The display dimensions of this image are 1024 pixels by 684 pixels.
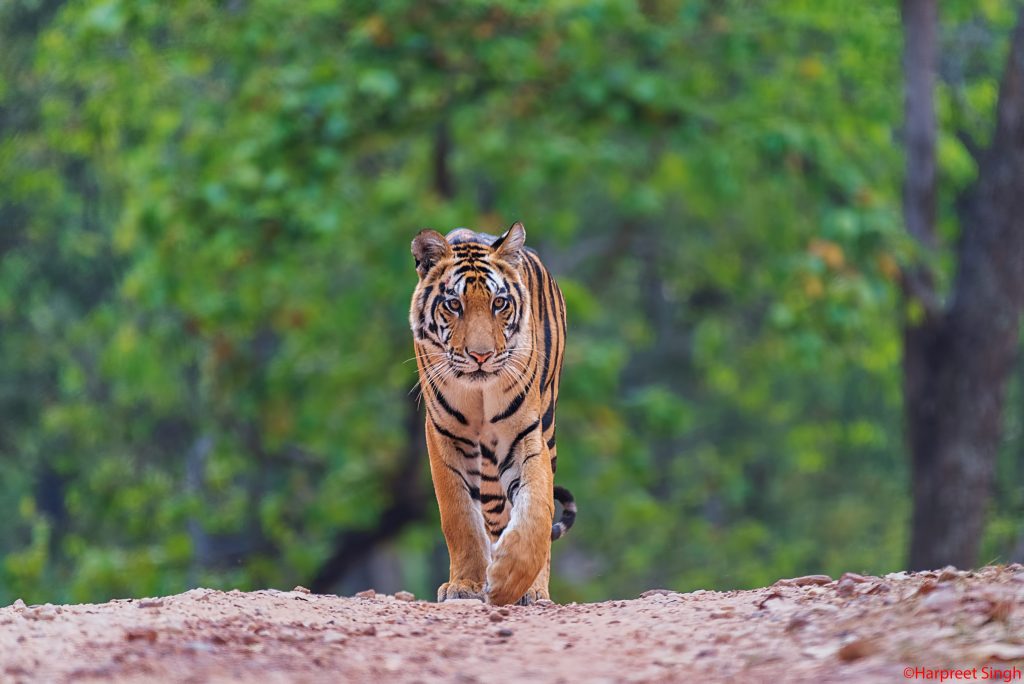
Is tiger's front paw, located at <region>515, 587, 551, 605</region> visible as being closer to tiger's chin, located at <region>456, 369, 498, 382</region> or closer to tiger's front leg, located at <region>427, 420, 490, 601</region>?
tiger's front leg, located at <region>427, 420, 490, 601</region>

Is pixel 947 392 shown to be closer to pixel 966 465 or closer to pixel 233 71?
pixel 966 465

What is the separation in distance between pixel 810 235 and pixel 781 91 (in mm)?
1506

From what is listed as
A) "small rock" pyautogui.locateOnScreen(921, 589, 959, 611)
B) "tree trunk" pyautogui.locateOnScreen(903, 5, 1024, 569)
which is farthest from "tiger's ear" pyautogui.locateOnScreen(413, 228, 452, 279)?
"tree trunk" pyautogui.locateOnScreen(903, 5, 1024, 569)

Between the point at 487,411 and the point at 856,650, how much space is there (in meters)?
2.89

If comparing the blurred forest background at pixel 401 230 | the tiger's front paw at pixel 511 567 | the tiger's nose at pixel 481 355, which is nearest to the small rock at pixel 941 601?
the tiger's front paw at pixel 511 567

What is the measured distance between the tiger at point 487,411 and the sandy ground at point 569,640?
0.73m

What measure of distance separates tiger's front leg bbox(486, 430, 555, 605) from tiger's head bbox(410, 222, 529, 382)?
545 millimetres

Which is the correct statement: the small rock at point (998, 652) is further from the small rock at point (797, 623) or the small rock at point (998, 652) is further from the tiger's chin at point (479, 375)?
the tiger's chin at point (479, 375)

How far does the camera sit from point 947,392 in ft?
45.6

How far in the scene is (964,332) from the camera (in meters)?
13.9

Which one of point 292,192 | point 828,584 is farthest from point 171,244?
point 828,584

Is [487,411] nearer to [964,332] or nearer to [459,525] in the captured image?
[459,525]

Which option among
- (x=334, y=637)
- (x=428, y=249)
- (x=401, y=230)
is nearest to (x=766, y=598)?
(x=334, y=637)

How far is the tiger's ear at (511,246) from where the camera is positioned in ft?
24.6
